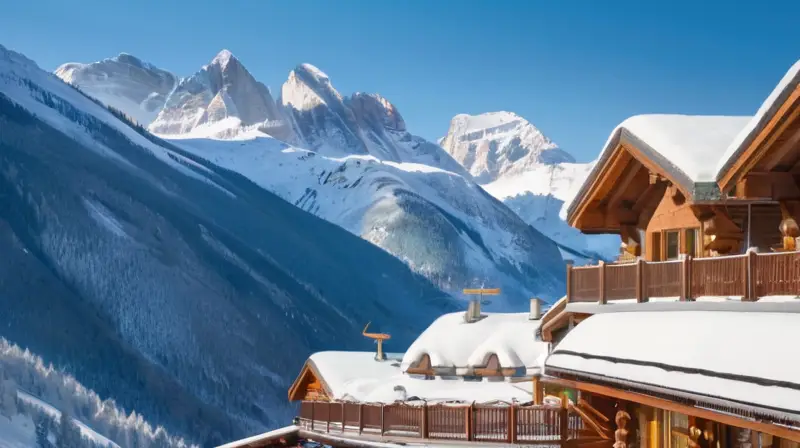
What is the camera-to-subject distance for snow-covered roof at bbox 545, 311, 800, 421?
817cm

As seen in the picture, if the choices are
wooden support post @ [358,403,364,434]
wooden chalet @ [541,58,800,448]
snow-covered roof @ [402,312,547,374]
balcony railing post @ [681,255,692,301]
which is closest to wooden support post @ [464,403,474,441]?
wooden chalet @ [541,58,800,448]

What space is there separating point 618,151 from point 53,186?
7916cm

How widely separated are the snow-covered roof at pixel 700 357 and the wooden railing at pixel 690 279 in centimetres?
31

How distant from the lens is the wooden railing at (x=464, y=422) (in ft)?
55.2

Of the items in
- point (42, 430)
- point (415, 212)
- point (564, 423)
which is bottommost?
point (42, 430)

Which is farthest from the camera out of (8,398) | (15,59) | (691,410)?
(15,59)

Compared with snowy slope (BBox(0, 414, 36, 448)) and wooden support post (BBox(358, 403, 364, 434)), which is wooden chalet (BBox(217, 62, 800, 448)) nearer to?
wooden support post (BBox(358, 403, 364, 434))

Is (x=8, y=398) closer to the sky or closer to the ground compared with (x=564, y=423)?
closer to the ground

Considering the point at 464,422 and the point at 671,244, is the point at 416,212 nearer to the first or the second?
the point at 464,422

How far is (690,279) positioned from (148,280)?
3052 inches

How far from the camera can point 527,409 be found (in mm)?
17141

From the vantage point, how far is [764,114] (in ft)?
34.9

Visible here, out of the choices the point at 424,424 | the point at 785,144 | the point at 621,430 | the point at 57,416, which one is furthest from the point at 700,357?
the point at 57,416

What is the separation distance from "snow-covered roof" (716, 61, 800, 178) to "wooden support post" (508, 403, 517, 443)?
680 centimetres
